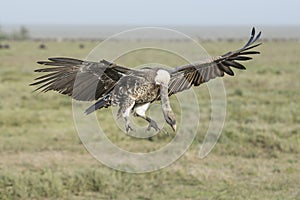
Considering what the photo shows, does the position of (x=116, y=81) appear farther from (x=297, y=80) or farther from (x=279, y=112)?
(x=297, y=80)

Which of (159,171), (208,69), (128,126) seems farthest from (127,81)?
(159,171)

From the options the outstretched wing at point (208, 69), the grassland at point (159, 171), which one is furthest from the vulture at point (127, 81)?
the grassland at point (159, 171)

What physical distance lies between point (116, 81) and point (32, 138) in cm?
945

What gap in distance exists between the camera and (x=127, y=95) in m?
3.25

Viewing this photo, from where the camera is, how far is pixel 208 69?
441 centimetres

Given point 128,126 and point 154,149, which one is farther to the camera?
point 154,149

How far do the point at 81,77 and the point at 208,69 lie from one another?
3.51ft

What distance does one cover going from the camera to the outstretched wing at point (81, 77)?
11.7ft

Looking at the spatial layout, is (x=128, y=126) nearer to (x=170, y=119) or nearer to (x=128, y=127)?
(x=128, y=127)

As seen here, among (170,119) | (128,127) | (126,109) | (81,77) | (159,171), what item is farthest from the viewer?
(159,171)

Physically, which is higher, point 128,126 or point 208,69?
point 208,69

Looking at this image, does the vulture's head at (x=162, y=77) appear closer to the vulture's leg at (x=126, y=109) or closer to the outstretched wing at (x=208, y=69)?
the vulture's leg at (x=126, y=109)

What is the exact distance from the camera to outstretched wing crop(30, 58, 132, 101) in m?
3.57

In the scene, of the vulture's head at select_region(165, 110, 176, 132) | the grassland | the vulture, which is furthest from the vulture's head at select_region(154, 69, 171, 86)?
the grassland
